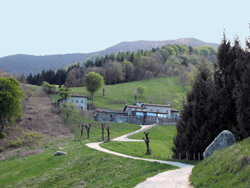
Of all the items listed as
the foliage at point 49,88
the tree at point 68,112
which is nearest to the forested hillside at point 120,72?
the foliage at point 49,88

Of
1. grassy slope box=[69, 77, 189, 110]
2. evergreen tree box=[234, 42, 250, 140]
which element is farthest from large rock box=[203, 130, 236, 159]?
grassy slope box=[69, 77, 189, 110]

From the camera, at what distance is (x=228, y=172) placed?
611 inches

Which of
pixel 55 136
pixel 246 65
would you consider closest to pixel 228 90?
pixel 246 65

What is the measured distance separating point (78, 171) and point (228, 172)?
20315mm

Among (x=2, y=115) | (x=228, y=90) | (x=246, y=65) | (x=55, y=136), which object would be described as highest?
A: (x=246, y=65)

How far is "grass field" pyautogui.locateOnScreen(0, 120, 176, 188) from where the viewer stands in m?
24.7

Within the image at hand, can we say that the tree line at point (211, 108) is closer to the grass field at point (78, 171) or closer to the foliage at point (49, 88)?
the grass field at point (78, 171)

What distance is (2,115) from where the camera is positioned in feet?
217

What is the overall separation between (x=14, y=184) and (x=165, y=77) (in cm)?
14541

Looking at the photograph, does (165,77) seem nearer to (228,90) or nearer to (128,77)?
(128,77)

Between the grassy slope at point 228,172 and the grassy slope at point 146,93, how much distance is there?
92.2 metres

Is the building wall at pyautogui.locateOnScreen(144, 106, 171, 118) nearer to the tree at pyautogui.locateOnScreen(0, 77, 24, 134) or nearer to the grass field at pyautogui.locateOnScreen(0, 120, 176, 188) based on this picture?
the tree at pyautogui.locateOnScreen(0, 77, 24, 134)

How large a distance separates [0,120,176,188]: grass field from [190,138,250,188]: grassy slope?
5.01m

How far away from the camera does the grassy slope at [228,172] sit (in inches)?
543
